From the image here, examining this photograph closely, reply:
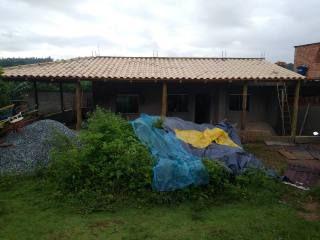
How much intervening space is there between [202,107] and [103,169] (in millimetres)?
9276

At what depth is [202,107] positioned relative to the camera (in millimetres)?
15344

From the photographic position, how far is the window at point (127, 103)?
14484 millimetres

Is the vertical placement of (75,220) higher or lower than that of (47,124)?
lower

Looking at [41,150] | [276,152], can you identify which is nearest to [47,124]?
[41,150]

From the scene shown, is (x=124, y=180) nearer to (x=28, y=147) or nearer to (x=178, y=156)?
(x=178, y=156)

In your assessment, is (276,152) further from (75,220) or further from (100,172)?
(75,220)

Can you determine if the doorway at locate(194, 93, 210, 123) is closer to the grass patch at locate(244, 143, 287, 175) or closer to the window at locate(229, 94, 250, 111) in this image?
the window at locate(229, 94, 250, 111)

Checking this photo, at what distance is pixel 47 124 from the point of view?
970 centimetres

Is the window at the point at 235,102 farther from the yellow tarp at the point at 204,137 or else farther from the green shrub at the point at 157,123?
the green shrub at the point at 157,123

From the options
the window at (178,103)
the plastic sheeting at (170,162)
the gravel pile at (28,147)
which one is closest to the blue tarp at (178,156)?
the plastic sheeting at (170,162)

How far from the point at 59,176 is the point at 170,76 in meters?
6.28

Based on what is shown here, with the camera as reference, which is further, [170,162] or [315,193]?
[170,162]

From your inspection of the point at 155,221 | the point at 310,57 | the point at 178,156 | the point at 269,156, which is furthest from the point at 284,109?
the point at 155,221

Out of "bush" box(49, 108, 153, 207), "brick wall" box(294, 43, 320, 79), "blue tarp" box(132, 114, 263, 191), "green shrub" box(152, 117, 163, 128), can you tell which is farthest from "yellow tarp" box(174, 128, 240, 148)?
"brick wall" box(294, 43, 320, 79)
